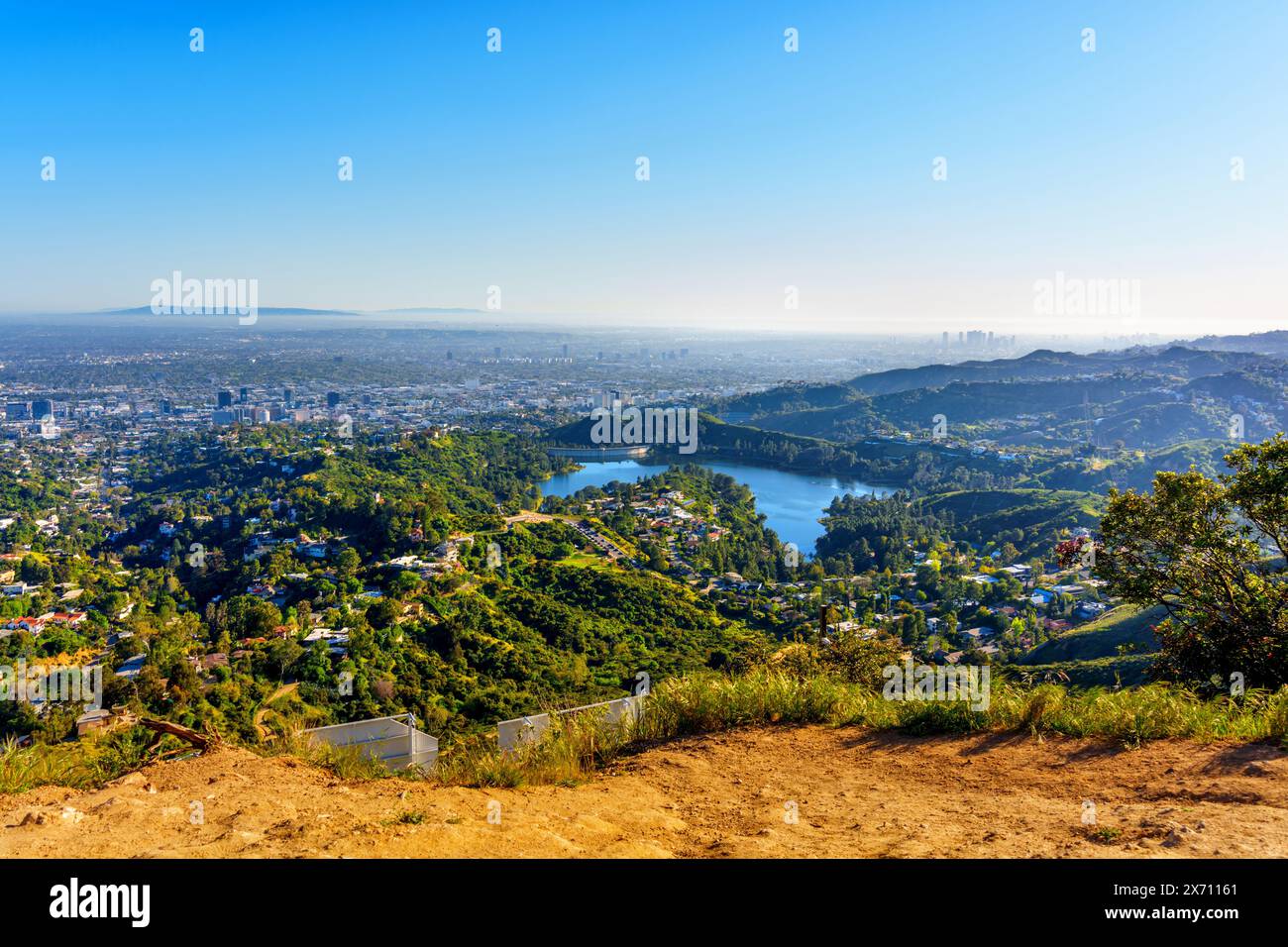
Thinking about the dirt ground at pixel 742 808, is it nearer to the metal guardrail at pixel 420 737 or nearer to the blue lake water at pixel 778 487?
the metal guardrail at pixel 420 737

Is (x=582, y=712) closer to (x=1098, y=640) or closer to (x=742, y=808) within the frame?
(x=742, y=808)

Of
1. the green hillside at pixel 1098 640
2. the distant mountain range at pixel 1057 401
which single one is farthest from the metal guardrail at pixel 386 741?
the distant mountain range at pixel 1057 401

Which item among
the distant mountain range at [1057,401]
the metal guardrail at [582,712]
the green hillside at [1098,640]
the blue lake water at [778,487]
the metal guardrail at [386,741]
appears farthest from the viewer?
the distant mountain range at [1057,401]

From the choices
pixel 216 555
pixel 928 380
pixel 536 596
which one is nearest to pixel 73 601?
pixel 216 555

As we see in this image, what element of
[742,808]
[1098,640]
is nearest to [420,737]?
[742,808]
